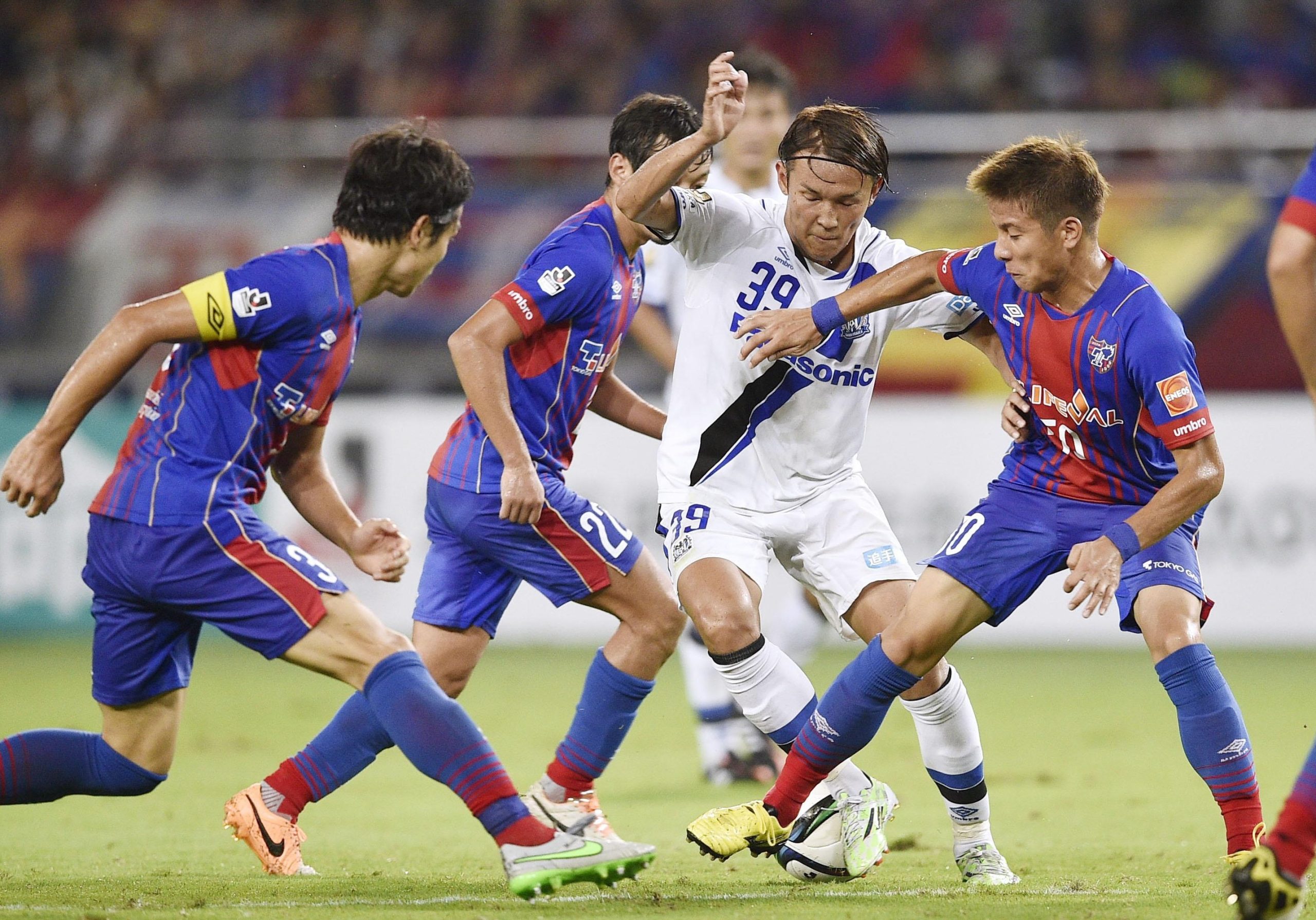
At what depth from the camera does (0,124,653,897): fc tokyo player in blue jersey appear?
3.97m

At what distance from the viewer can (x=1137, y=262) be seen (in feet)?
40.7

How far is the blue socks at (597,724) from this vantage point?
16.8 feet

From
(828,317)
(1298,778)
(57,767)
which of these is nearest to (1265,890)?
(1298,778)

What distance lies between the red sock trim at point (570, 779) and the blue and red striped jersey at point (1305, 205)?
2.84 metres

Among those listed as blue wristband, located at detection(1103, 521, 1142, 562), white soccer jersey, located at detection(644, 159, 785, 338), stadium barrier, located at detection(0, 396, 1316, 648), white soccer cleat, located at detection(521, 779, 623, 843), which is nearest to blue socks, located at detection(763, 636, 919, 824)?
white soccer cleat, located at detection(521, 779, 623, 843)

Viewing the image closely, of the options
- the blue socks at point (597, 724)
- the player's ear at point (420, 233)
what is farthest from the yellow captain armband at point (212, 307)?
the blue socks at point (597, 724)

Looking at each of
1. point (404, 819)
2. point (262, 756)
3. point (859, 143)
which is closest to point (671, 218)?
point (859, 143)

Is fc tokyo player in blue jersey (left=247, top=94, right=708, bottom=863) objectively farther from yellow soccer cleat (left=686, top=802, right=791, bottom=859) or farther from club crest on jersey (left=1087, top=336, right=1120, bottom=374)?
club crest on jersey (left=1087, top=336, right=1120, bottom=374)

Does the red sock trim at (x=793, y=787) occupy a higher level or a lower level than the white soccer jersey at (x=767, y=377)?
lower

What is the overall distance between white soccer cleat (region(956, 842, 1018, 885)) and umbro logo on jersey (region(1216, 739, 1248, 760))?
0.72 m

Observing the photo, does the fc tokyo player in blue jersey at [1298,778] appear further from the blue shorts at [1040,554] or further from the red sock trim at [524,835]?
the red sock trim at [524,835]

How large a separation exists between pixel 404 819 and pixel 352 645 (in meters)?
2.16

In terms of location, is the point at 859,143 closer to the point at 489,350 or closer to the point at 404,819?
the point at 489,350

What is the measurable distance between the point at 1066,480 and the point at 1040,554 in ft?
0.88
